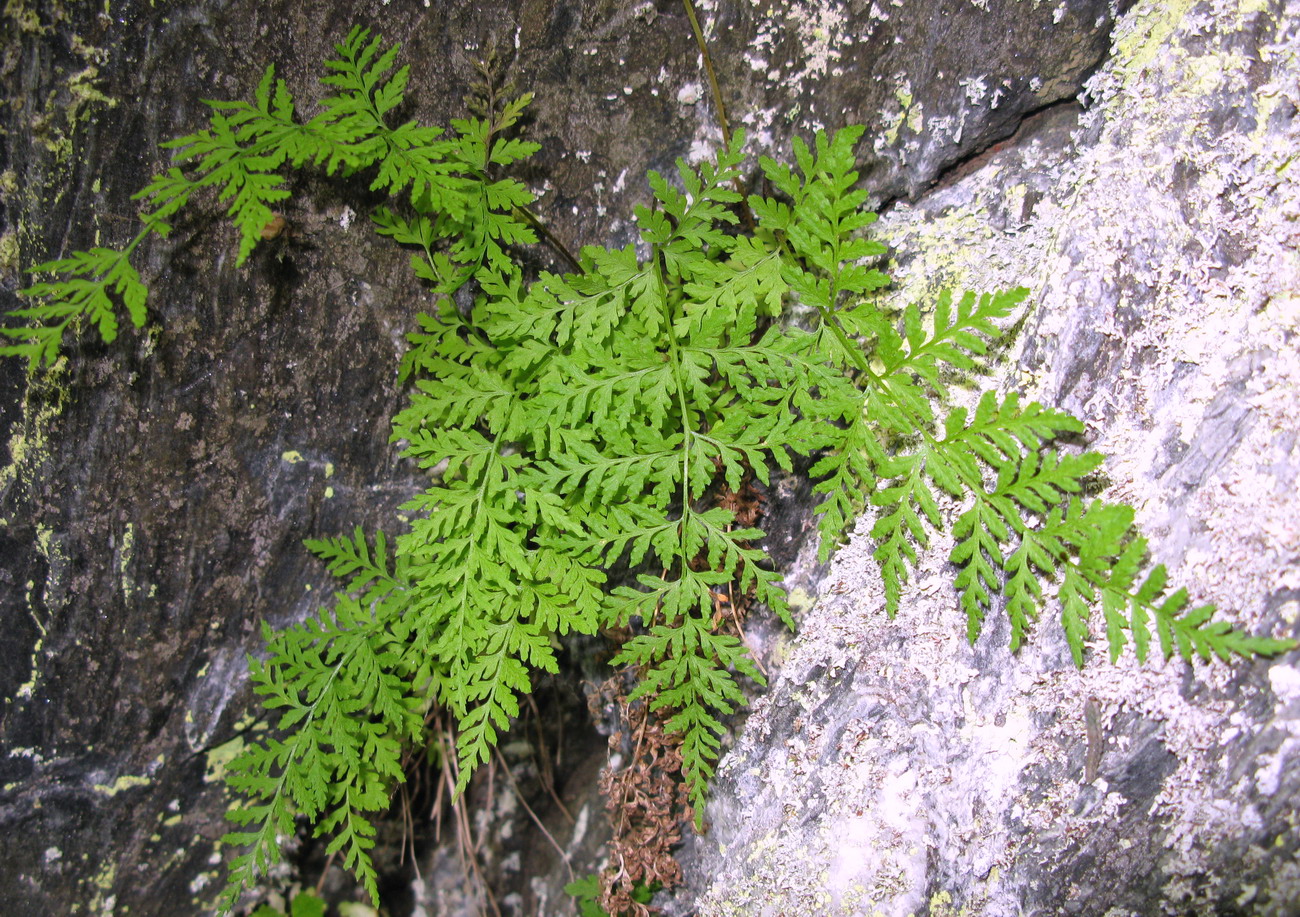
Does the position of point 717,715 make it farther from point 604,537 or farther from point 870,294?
point 870,294

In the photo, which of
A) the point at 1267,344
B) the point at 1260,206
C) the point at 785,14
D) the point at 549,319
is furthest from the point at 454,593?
the point at 1260,206

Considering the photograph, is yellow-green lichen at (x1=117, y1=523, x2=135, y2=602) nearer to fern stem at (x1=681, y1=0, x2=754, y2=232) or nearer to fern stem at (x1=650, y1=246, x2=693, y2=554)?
fern stem at (x1=650, y1=246, x2=693, y2=554)

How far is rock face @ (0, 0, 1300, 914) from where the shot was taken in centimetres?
204

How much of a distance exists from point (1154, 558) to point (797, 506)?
1.09 m

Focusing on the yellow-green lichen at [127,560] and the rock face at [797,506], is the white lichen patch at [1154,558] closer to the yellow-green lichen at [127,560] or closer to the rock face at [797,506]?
the rock face at [797,506]

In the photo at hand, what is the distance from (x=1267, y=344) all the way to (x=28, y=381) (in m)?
3.97

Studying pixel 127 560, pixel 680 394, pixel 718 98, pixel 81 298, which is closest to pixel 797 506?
pixel 680 394

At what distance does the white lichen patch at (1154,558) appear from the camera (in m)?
1.94

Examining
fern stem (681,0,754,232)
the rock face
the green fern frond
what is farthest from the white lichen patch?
the green fern frond

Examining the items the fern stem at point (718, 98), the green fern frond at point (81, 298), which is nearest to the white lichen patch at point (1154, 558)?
the fern stem at point (718, 98)

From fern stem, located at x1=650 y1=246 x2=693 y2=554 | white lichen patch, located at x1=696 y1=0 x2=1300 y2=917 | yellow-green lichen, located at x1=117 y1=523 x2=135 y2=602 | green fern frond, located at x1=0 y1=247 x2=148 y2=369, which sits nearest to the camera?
white lichen patch, located at x1=696 y1=0 x2=1300 y2=917

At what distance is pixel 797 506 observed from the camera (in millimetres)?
2703

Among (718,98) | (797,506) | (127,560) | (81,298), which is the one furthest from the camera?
(127,560)

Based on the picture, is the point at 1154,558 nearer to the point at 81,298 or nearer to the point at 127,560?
the point at 81,298
